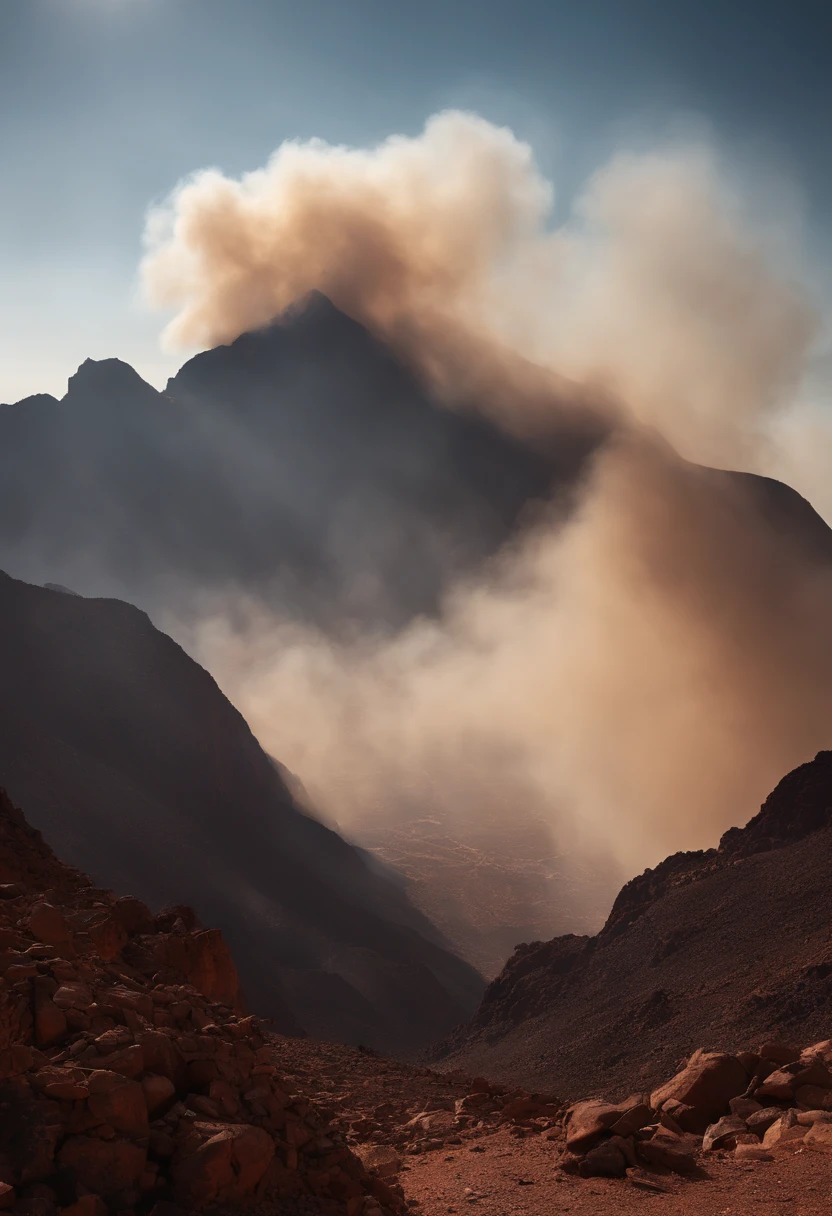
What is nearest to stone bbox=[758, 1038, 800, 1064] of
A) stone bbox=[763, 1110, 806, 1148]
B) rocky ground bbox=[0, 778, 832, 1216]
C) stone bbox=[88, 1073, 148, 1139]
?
rocky ground bbox=[0, 778, 832, 1216]

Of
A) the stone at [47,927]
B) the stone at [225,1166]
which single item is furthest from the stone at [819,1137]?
the stone at [47,927]

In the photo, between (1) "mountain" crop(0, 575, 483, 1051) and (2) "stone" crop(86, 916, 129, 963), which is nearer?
(2) "stone" crop(86, 916, 129, 963)

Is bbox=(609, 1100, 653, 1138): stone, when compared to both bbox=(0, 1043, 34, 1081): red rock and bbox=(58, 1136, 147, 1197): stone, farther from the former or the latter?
bbox=(0, 1043, 34, 1081): red rock

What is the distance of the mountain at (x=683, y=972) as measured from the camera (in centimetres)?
4619

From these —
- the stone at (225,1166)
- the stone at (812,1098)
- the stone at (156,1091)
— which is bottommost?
the stone at (812,1098)

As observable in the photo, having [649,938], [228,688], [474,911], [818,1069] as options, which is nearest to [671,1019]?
[649,938]

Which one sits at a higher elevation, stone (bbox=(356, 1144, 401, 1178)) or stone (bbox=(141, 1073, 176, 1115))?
stone (bbox=(141, 1073, 176, 1115))

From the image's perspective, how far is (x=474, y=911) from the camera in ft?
442

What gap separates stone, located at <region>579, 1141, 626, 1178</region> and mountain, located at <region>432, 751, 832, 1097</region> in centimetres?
2755

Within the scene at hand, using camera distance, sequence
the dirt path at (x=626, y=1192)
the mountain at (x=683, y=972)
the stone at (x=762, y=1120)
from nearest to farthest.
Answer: the dirt path at (x=626, y=1192) < the stone at (x=762, y=1120) < the mountain at (x=683, y=972)

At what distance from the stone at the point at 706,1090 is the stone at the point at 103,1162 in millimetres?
12770

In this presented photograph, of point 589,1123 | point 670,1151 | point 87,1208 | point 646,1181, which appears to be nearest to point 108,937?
point 589,1123

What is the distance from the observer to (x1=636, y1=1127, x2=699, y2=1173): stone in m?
17.1

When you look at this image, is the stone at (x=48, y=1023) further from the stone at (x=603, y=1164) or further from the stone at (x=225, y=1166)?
the stone at (x=603, y=1164)
